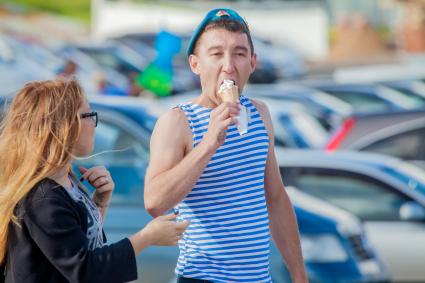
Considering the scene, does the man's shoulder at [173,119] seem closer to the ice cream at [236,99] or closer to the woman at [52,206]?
the ice cream at [236,99]

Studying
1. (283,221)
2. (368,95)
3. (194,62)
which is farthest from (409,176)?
(368,95)

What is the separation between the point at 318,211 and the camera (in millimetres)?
6328

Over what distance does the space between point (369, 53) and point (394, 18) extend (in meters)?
2.16

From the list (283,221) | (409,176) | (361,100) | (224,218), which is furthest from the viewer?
(361,100)

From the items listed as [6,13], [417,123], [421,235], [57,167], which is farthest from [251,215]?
[6,13]

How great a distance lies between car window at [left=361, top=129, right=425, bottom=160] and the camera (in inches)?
373

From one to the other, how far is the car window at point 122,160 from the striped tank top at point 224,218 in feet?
9.93

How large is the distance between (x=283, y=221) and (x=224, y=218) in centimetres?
37

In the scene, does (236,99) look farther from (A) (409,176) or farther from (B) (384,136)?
(B) (384,136)

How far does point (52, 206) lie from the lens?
8.31 ft

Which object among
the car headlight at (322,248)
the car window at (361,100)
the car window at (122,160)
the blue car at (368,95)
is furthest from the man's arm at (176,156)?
the car window at (361,100)

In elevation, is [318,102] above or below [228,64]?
above

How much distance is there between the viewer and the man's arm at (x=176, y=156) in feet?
9.25

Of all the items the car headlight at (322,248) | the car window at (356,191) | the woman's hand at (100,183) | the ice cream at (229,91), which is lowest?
the woman's hand at (100,183)
